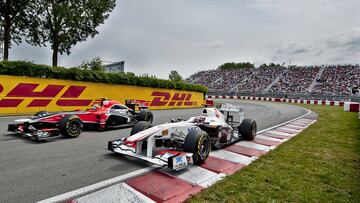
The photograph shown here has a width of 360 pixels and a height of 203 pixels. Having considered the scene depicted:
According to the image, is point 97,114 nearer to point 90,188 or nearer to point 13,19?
point 90,188

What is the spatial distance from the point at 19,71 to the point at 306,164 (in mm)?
13115

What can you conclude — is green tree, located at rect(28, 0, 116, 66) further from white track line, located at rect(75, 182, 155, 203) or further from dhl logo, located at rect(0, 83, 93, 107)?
white track line, located at rect(75, 182, 155, 203)

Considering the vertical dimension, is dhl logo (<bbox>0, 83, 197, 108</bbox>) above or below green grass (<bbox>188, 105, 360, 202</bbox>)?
above

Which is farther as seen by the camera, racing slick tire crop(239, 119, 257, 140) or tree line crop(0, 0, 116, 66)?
tree line crop(0, 0, 116, 66)

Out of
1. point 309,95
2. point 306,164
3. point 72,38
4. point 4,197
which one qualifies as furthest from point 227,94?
point 4,197

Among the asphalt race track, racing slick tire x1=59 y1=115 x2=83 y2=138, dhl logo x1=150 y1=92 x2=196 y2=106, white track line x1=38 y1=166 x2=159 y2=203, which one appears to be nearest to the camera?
white track line x1=38 y1=166 x2=159 y2=203

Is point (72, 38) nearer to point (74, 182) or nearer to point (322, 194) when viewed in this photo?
point (74, 182)

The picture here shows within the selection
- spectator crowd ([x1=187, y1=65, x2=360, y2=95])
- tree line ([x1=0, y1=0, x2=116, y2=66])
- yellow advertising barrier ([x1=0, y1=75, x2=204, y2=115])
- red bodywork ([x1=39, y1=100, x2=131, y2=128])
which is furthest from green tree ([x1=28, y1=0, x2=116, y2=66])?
spectator crowd ([x1=187, y1=65, x2=360, y2=95])

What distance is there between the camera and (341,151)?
20.5ft

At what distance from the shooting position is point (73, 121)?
23.1 ft

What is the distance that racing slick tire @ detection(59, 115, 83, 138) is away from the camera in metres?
6.82

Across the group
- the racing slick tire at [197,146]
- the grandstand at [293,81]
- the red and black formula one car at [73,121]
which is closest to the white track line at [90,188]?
the racing slick tire at [197,146]

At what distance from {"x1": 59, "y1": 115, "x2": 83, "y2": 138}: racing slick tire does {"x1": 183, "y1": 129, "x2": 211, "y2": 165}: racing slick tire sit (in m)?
3.85

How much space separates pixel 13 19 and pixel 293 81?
158ft
